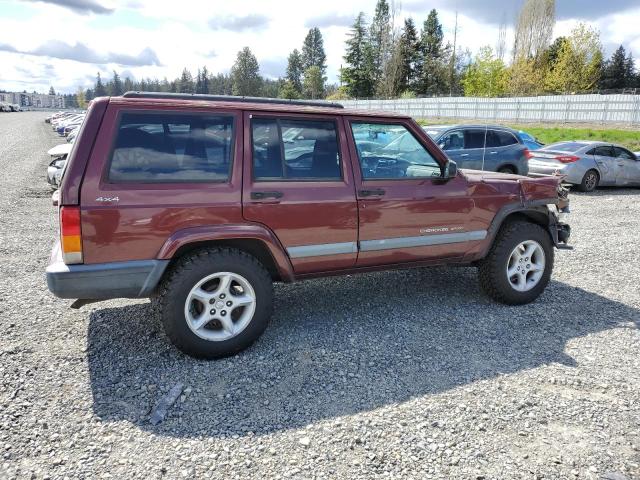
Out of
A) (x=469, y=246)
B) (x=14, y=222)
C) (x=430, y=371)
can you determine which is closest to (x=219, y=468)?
(x=430, y=371)

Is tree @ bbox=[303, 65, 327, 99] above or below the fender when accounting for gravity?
above

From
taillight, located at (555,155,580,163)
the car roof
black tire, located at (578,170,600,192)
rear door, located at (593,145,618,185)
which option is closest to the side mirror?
Answer: the car roof

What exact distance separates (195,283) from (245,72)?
110781 millimetres

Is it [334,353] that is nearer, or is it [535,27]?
[334,353]

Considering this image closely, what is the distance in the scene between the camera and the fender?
3.38 meters

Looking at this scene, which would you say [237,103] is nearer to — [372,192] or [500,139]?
[372,192]

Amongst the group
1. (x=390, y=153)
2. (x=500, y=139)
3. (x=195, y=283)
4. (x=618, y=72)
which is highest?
(x=618, y=72)

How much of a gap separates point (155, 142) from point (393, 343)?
2376 mm

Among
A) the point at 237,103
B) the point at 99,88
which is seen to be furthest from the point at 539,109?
the point at 99,88

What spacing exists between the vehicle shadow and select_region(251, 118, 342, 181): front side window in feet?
4.43

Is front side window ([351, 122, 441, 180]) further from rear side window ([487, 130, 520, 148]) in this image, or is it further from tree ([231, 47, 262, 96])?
tree ([231, 47, 262, 96])

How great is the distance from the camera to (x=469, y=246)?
457 centimetres

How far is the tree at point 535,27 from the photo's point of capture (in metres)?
59.1

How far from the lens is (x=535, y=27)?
2357 inches
